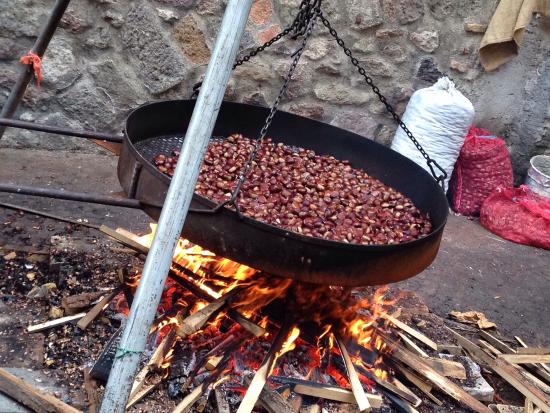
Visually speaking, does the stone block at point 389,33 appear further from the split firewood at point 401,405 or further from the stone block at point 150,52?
the split firewood at point 401,405

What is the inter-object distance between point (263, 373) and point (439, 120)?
123 inches

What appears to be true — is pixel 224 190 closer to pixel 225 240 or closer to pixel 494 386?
pixel 225 240

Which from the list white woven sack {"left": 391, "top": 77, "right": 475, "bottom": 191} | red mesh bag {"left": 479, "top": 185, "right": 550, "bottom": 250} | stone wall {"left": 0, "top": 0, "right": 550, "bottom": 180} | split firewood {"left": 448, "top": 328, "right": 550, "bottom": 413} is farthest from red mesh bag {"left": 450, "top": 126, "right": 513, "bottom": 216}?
split firewood {"left": 448, "top": 328, "right": 550, "bottom": 413}

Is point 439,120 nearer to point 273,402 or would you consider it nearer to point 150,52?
point 150,52

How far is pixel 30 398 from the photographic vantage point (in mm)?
2129

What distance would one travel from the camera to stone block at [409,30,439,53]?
16.7 feet

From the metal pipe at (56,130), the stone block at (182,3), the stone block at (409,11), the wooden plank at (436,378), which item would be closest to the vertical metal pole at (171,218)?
the metal pipe at (56,130)

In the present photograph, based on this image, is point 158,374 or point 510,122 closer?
Result: point 158,374

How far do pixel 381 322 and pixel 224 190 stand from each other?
121 centimetres

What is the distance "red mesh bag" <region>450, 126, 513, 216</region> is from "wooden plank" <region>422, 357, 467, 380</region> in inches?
106

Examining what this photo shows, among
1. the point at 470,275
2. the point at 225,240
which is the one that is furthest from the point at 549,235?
the point at 225,240

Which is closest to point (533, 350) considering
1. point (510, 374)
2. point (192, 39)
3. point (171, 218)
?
point (510, 374)

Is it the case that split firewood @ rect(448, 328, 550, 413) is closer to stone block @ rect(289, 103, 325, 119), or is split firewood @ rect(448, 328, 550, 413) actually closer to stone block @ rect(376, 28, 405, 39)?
stone block @ rect(289, 103, 325, 119)

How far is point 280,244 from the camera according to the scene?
205 centimetres
